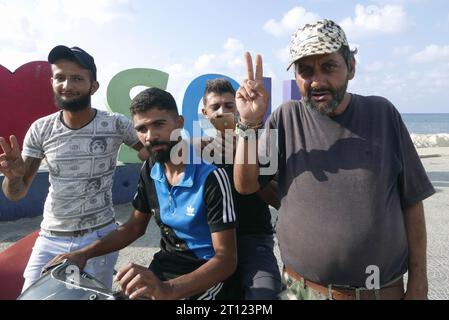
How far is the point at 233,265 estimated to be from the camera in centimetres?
187

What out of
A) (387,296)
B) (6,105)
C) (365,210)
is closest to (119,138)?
(365,210)

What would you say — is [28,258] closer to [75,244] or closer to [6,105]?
[75,244]

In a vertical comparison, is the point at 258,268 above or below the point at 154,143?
Result: below

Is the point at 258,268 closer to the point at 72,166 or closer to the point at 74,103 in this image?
the point at 72,166

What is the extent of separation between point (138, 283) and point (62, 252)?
140 cm

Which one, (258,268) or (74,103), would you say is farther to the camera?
(74,103)

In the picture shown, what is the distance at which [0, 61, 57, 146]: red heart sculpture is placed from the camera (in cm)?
602

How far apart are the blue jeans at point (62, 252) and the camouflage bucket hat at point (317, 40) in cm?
190

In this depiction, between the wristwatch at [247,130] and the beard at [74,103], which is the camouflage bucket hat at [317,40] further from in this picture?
the beard at [74,103]

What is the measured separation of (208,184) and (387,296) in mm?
1082

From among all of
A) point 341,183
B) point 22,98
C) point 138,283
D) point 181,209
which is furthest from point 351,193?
point 22,98

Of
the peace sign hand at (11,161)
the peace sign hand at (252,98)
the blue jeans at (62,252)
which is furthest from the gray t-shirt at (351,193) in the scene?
the peace sign hand at (11,161)

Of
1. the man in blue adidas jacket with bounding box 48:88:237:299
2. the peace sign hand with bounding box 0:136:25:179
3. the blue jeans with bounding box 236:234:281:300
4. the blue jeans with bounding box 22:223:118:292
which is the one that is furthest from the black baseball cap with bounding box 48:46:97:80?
the blue jeans with bounding box 236:234:281:300

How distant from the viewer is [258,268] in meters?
2.27
